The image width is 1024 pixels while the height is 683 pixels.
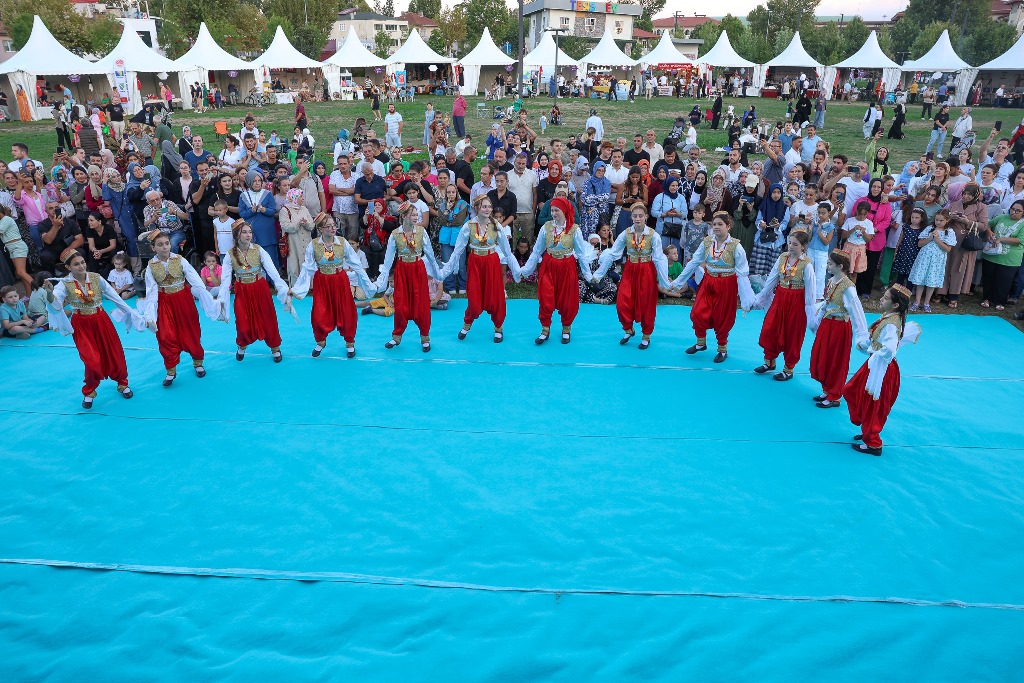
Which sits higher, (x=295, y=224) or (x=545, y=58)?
(x=545, y=58)

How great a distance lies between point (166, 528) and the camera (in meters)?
4.79

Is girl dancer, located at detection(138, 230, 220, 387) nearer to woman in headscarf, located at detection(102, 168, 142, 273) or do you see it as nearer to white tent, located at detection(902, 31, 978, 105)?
woman in headscarf, located at detection(102, 168, 142, 273)

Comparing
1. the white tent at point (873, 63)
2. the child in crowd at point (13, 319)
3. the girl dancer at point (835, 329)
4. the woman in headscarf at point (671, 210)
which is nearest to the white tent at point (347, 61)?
the white tent at point (873, 63)

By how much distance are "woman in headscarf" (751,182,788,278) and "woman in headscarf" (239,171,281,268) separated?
640 centimetres

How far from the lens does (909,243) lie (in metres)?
8.79

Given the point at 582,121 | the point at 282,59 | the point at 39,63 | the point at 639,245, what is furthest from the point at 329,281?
the point at 282,59

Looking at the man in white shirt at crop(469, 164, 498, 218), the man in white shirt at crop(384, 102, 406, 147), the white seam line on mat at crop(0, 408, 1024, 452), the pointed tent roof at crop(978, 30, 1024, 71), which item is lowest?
the white seam line on mat at crop(0, 408, 1024, 452)

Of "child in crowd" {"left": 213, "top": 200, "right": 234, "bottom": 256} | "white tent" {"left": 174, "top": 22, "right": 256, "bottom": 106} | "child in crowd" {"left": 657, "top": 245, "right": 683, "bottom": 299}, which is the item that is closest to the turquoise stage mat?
"child in crowd" {"left": 657, "top": 245, "right": 683, "bottom": 299}

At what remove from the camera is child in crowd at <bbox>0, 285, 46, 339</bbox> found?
8062mm

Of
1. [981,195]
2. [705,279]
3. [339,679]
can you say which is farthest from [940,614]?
[981,195]

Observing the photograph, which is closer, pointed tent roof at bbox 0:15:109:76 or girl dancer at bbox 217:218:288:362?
girl dancer at bbox 217:218:288:362

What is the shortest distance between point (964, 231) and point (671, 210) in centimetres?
363

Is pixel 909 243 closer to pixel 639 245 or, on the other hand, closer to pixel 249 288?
pixel 639 245

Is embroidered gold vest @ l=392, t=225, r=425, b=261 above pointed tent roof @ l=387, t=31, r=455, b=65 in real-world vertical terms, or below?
below
